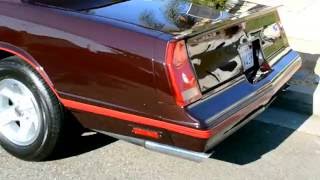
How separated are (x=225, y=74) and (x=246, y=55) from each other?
40 cm

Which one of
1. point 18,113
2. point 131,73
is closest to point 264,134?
point 131,73

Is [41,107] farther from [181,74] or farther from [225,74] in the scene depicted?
[225,74]

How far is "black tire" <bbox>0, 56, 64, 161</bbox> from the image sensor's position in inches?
147

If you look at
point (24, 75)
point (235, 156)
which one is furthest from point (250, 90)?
point (24, 75)

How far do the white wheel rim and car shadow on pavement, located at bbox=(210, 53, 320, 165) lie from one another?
55.9 inches

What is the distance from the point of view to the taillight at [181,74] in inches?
126

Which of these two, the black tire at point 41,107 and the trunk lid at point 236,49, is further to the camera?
the black tire at point 41,107

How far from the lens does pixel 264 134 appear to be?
468 cm

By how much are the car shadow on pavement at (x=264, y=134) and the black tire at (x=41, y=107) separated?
1276 mm

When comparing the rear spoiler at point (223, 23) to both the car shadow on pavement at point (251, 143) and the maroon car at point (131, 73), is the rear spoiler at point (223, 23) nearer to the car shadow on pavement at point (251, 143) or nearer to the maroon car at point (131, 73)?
the maroon car at point (131, 73)

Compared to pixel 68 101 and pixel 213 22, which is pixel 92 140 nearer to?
pixel 68 101

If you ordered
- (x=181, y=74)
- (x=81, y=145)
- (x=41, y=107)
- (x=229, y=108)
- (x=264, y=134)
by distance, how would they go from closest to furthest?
(x=181, y=74)
(x=229, y=108)
(x=41, y=107)
(x=81, y=145)
(x=264, y=134)

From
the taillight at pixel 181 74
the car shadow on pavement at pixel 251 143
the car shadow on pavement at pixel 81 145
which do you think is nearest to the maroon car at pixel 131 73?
the taillight at pixel 181 74

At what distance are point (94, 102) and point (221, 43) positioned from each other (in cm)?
95
